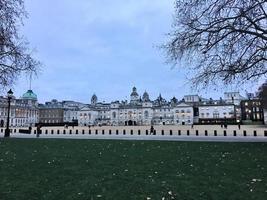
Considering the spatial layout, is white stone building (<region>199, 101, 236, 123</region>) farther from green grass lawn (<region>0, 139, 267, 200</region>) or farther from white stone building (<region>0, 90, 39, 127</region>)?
green grass lawn (<region>0, 139, 267, 200</region>)

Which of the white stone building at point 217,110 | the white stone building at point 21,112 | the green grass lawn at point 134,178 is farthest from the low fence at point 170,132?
the white stone building at point 217,110

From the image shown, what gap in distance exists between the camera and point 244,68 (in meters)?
18.9

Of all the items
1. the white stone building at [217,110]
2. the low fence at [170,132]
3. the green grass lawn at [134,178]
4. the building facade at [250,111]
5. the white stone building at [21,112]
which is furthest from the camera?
the white stone building at [217,110]

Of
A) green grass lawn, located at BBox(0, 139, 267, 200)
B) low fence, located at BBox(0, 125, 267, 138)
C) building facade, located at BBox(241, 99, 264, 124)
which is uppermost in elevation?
building facade, located at BBox(241, 99, 264, 124)

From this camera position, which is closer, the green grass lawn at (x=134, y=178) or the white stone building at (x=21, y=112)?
the green grass lawn at (x=134, y=178)

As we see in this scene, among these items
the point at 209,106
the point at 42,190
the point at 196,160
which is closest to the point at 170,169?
the point at 196,160

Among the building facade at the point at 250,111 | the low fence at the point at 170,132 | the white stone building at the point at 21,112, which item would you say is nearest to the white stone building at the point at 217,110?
the building facade at the point at 250,111

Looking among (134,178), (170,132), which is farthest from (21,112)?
(134,178)

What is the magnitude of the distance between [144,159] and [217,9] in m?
9.97

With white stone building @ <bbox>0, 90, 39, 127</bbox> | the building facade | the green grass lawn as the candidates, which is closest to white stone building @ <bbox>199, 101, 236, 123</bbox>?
the building facade

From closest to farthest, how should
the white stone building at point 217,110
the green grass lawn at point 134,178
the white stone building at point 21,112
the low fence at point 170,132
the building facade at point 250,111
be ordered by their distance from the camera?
1. the green grass lawn at point 134,178
2. the low fence at point 170,132
3. the building facade at point 250,111
4. the white stone building at point 21,112
5. the white stone building at point 217,110

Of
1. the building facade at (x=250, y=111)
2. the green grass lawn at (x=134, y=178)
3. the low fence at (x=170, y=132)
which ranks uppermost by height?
the building facade at (x=250, y=111)

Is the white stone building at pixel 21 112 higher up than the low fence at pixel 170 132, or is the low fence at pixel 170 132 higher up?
the white stone building at pixel 21 112

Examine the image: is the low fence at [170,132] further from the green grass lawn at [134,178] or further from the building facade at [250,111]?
the building facade at [250,111]
